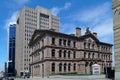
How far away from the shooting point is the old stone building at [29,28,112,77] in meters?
63.2

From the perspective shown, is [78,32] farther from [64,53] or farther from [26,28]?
[26,28]

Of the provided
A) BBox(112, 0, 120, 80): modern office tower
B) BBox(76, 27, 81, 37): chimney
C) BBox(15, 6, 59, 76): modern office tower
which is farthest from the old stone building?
BBox(15, 6, 59, 76): modern office tower

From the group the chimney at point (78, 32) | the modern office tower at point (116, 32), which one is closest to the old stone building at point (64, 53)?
the chimney at point (78, 32)

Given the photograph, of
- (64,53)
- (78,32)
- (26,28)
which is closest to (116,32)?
(64,53)

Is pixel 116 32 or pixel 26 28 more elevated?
pixel 26 28

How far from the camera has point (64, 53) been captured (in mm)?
66750

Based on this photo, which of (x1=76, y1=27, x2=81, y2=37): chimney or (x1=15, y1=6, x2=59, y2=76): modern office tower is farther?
(x1=15, y1=6, x2=59, y2=76): modern office tower

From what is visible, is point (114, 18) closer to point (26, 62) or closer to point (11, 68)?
point (26, 62)

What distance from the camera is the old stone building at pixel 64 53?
63250 mm

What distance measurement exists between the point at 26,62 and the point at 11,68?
152 feet

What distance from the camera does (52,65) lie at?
208 feet

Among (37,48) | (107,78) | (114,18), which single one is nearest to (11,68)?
(37,48)

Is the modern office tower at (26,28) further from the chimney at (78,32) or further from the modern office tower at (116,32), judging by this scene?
the modern office tower at (116,32)

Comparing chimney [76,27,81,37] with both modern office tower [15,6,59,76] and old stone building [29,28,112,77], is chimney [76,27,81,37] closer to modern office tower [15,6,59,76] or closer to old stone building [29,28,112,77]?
old stone building [29,28,112,77]
